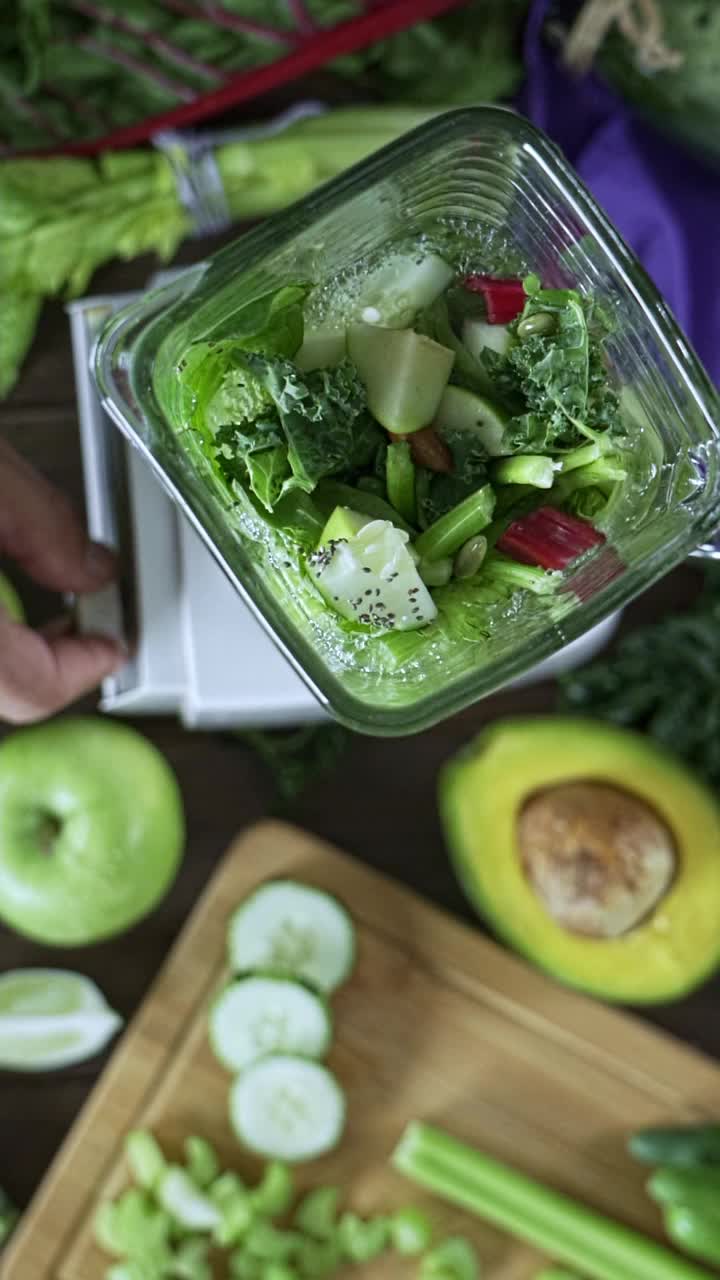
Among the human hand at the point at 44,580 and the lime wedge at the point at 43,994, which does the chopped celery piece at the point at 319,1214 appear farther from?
the human hand at the point at 44,580

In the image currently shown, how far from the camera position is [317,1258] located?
A: 1.13 meters

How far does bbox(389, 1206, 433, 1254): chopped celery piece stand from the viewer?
1.13m

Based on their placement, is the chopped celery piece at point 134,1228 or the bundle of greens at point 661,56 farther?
the chopped celery piece at point 134,1228

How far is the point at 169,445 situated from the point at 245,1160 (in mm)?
771

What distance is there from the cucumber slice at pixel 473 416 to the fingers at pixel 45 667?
0.46 metres

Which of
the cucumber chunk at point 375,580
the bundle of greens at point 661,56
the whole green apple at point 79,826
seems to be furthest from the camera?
the whole green apple at point 79,826

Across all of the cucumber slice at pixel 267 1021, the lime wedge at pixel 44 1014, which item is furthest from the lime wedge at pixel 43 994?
the cucumber slice at pixel 267 1021

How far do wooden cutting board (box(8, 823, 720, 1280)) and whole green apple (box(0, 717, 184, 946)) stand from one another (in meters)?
0.10

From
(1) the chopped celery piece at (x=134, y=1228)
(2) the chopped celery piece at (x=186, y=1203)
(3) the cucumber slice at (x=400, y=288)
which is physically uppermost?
(3) the cucumber slice at (x=400, y=288)

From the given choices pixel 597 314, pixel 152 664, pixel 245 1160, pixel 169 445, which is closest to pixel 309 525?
pixel 169 445

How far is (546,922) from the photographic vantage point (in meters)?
1.12

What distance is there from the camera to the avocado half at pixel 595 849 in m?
1.09

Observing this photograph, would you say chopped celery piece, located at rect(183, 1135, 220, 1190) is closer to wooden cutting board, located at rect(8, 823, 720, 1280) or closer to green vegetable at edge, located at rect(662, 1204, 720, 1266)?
wooden cutting board, located at rect(8, 823, 720, 1280)

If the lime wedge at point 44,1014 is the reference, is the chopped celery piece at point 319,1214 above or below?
below
